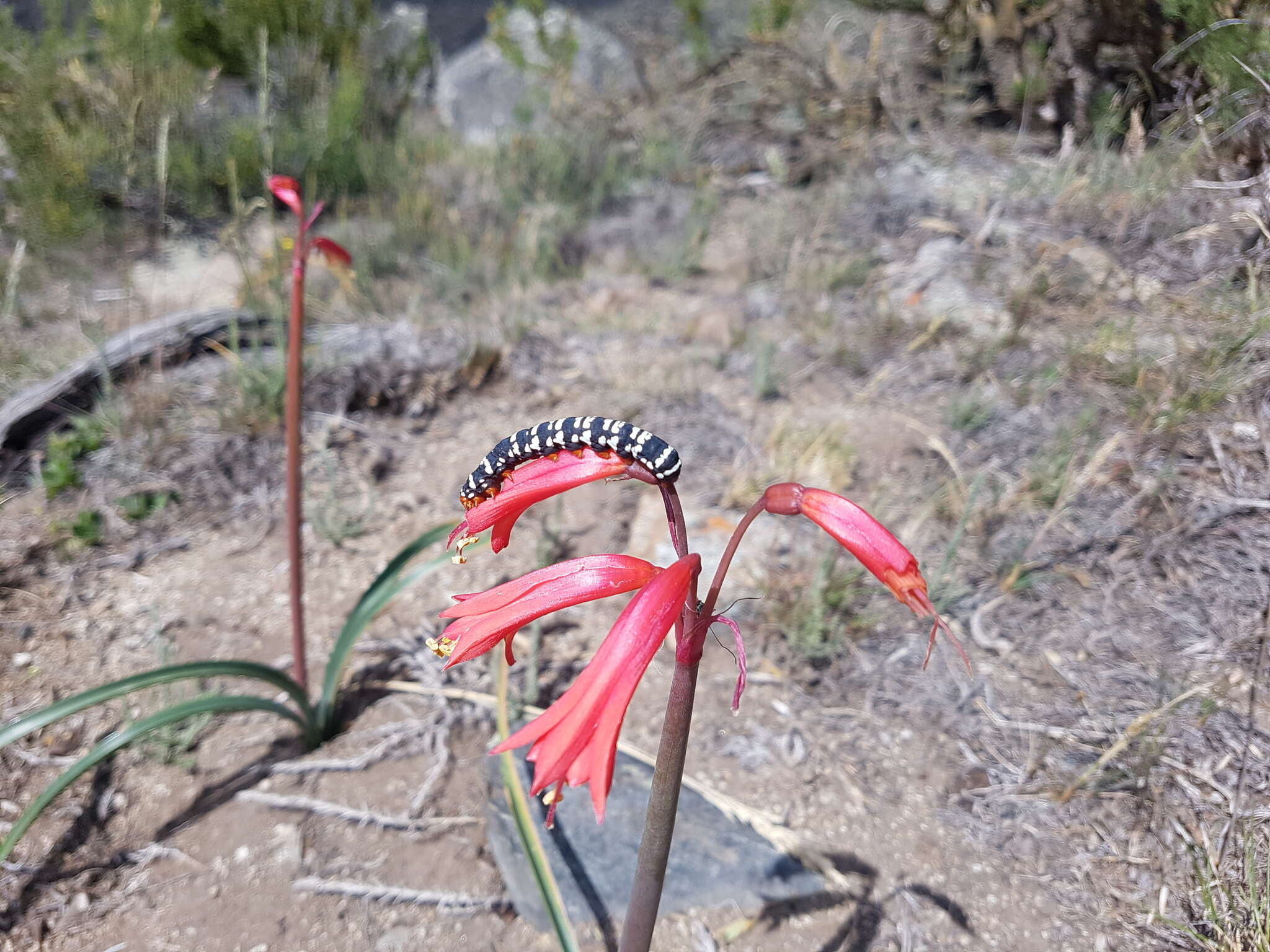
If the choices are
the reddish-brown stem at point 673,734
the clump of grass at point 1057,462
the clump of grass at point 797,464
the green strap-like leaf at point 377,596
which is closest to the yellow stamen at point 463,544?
the reddish-brown stem at point 673,734

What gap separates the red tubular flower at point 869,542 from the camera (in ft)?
2.95

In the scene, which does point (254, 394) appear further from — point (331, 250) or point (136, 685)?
point (136, 685)

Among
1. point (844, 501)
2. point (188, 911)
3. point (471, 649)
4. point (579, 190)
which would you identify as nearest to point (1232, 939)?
point (844, 501)

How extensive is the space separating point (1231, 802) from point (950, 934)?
0.79m

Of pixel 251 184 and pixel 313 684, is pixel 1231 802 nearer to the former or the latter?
pixel 313 684

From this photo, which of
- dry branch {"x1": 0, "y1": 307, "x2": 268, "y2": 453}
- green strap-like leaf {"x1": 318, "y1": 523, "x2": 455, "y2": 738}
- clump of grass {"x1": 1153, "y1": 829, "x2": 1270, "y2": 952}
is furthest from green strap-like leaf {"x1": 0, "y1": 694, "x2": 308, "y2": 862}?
clump of grass {"x1": 1153, "y1": 829, "x2": 1270, "y2": 952}

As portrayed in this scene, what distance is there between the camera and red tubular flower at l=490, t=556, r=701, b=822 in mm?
851

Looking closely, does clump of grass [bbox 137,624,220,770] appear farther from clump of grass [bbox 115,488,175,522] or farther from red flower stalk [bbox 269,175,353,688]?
clump of grass [bbox 115,488,175,522]

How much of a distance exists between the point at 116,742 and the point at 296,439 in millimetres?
756

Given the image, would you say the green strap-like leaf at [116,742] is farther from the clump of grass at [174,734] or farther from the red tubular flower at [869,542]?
the red tubular flower at [869,542]

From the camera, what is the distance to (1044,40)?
5.87 metres

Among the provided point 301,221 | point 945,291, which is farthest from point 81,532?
point 945,291

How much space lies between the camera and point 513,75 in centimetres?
881

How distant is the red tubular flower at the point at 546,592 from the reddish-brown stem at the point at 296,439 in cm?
103
